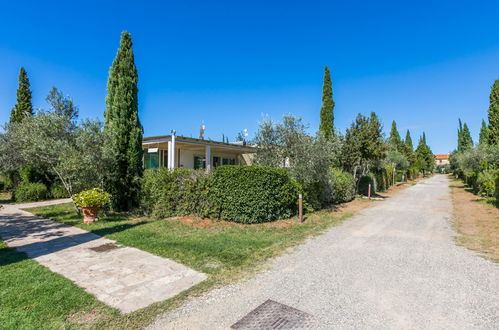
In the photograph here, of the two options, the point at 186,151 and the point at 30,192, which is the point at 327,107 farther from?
the point at 30,192

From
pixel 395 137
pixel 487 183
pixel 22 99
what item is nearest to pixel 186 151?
pixel 22 99

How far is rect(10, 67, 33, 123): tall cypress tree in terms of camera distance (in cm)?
2008

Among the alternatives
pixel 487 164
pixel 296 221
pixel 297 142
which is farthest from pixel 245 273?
pixel 487 164

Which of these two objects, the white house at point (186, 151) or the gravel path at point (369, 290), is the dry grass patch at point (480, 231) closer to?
the gravel path at point (369, 290)

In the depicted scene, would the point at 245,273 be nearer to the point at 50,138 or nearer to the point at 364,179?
the point at 50,138

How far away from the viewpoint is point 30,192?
1412 cm

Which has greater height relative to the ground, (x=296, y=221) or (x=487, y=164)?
(x=487, y=164)

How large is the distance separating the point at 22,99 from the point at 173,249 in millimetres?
23621

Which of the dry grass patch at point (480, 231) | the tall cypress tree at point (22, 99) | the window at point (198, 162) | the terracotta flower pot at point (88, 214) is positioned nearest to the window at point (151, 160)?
the window at point (198, 162)

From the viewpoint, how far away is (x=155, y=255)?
17.7ft

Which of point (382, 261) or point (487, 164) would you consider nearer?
point (382, 261)

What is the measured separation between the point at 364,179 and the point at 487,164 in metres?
9.87

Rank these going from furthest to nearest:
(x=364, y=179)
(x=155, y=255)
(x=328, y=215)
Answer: (x=364, y=179)
(x=328, y=215)
(x=155, y=255)

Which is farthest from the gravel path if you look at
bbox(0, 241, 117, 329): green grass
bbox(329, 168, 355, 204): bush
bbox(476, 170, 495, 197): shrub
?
bbox(476, 170, 495, 197): shrub
